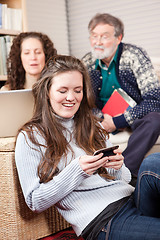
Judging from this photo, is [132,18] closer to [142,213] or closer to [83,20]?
[83,20]

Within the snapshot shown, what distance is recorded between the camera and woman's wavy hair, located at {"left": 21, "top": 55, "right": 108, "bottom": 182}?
109 cm

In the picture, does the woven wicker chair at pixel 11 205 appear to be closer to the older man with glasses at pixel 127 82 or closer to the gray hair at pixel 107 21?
the older man with glasses at pixel 127 82

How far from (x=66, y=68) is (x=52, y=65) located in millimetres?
62

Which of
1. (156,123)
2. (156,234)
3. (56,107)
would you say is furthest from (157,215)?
(156,123)

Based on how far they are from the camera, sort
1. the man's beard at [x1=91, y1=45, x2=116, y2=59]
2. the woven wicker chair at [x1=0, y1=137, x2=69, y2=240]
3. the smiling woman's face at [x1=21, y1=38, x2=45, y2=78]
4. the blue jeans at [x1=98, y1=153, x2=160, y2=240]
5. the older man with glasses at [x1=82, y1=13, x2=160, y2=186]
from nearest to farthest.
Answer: the blue jeans at [x1=98, y1=153, x2=160, y2=240]
the woven wicker chair at [x1=0, y1=137, x2=69, y2=240]
the older man with glasses at [x1=82, y1=13, x2=160, y2=186]
the smiling woman's face at [x1=21, y1=38, x2=45, y2=78]
the man's beard at [x1=91, y1=45, x2=116, y2=59]

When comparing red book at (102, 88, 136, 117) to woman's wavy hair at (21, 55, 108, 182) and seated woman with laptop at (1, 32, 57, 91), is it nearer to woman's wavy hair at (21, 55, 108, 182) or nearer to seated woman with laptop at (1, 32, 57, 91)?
seated woman with laptop at (1, 32, 57, 91)

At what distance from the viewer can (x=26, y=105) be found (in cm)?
132

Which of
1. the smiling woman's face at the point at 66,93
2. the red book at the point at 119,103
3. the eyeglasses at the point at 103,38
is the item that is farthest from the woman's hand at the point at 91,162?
the eyeglasses at the point at 103,38

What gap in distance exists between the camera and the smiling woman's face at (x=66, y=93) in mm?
1146

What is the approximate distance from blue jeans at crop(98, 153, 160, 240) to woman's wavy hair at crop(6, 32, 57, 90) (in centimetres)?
127

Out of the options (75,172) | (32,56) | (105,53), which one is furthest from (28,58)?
(75,172)

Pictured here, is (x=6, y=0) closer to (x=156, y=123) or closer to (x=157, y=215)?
(x=156, y=123)

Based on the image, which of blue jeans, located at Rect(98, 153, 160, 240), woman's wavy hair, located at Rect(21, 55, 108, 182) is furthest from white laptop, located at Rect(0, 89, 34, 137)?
blue jeans, located at Rect(98, 153, 160, 240)

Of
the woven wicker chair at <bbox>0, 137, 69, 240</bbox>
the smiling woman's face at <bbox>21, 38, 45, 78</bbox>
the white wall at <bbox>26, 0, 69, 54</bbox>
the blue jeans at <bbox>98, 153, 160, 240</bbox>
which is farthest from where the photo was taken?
the white wall at <bbox>26, 0, 69, 54</bbox>
